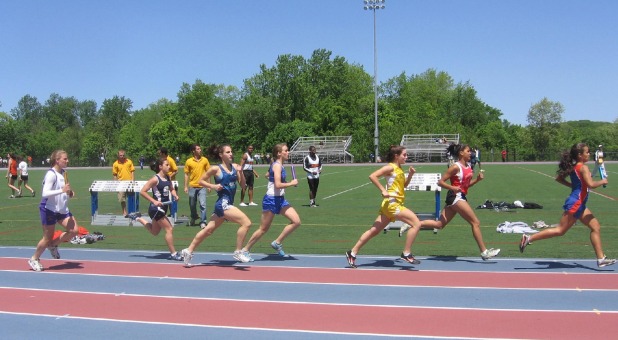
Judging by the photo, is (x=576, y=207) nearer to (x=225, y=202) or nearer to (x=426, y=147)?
(x=225, y=202)

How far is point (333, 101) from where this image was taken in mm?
86375

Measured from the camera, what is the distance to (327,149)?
71.8 meters

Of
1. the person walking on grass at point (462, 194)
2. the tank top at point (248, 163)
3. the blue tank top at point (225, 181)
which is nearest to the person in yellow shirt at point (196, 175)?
the tank top at point (248, 163)

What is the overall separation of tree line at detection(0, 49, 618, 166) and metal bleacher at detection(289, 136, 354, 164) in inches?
85.4

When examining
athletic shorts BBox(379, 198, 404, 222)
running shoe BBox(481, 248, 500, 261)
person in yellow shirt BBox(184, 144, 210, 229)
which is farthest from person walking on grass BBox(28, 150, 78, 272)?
running shoe BBox(481, 248, 500, 261)

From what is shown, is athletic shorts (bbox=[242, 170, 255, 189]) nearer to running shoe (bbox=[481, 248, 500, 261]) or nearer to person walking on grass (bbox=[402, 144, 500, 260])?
person walking on grass (bbox=[402, 144, 500, 260])

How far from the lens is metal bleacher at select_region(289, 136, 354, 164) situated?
6994cm

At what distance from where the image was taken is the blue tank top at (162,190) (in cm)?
1048

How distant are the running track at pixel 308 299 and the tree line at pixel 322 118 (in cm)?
6284

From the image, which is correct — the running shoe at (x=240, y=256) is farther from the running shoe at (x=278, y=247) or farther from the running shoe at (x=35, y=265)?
the running shoe at (x=35, y=265)

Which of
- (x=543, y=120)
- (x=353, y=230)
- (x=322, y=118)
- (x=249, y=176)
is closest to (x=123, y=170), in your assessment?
(x=249, y=176)

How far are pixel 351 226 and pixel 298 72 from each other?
73.4 metres

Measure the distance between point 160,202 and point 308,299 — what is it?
361 centimetres

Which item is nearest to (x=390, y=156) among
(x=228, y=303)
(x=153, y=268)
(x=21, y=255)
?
(x=228, y=303)
